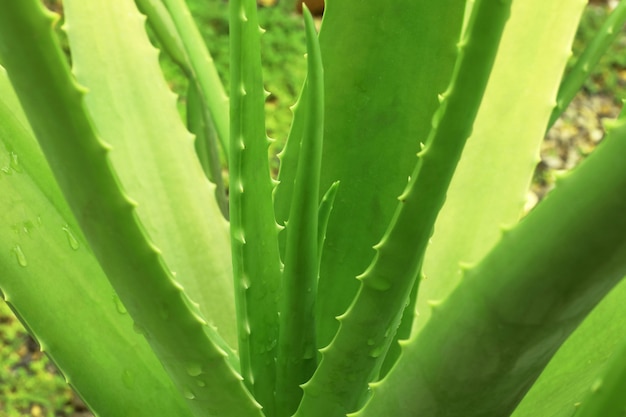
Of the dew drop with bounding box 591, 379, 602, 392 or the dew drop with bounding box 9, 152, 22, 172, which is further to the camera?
the dew drop with bounding box 9, 152, 22, 172

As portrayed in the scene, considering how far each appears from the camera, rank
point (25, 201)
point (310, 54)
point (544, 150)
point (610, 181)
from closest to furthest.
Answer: point (610, 181) → point (310, 54) → point (25, 201) → point (544, 150)

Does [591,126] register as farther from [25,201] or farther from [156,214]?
[25,201]

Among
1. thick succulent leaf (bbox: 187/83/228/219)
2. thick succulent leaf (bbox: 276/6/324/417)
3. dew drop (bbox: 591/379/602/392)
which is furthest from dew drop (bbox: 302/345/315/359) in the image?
thick succulent leaf (bbox: 187/83/228/219)

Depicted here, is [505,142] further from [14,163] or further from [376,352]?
[14,163]

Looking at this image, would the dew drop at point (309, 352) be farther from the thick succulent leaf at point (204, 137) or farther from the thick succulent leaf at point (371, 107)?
the thick succulent leaf at point (204, 137)

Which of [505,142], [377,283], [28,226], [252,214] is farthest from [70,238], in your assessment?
[505,142]

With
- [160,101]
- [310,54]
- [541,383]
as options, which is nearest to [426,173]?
[310,54]

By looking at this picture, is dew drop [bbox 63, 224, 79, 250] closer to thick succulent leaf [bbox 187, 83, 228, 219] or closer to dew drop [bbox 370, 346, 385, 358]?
dew drop [bbox 370, 346, 385, 358]
